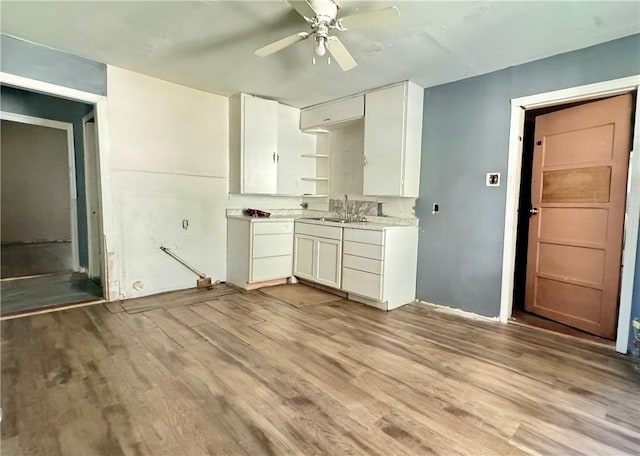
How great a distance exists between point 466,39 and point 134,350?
11.5ft

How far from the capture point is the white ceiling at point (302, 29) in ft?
7.04

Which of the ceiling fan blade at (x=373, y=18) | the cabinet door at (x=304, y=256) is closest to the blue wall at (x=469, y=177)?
the cabinet door at (x=304, y=256)

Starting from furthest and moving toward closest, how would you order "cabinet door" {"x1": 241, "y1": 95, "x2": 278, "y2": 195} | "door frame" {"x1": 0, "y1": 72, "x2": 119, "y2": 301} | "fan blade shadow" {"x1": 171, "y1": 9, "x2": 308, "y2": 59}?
"cabinet door" {"x1": 241, "y1": 95, "x2": 278, "y2": 195} < "door frame" {"x1": 0, "y1": 72, "x2": 119, "y2": 301} < "fan blade shadow" {"x1": 171, "y1": 9, "x2": 308, "y2": 59}

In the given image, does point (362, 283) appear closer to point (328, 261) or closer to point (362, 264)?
point (362, 264)

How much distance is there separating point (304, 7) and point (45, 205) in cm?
813

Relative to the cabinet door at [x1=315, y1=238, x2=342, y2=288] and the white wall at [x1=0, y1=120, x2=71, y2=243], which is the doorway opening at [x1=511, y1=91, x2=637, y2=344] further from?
the white wall at [x1=0, y1=120, x2=71, y2=243]

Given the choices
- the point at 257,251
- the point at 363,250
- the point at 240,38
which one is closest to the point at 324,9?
the point at 240,38

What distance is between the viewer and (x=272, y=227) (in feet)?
13.5

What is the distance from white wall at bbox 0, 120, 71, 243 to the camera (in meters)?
6.71

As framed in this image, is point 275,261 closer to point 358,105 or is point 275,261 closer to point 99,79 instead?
point 358,105

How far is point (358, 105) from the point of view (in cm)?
382

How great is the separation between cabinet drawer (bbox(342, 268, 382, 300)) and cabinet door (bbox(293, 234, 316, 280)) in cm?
58

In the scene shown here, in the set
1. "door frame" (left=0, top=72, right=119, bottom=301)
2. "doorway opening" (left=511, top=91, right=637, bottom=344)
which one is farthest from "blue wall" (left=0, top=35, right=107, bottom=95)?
"doorway opening" (left=511, top=91, right=637, bottom=344)

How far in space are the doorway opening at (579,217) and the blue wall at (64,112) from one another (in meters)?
5.34
